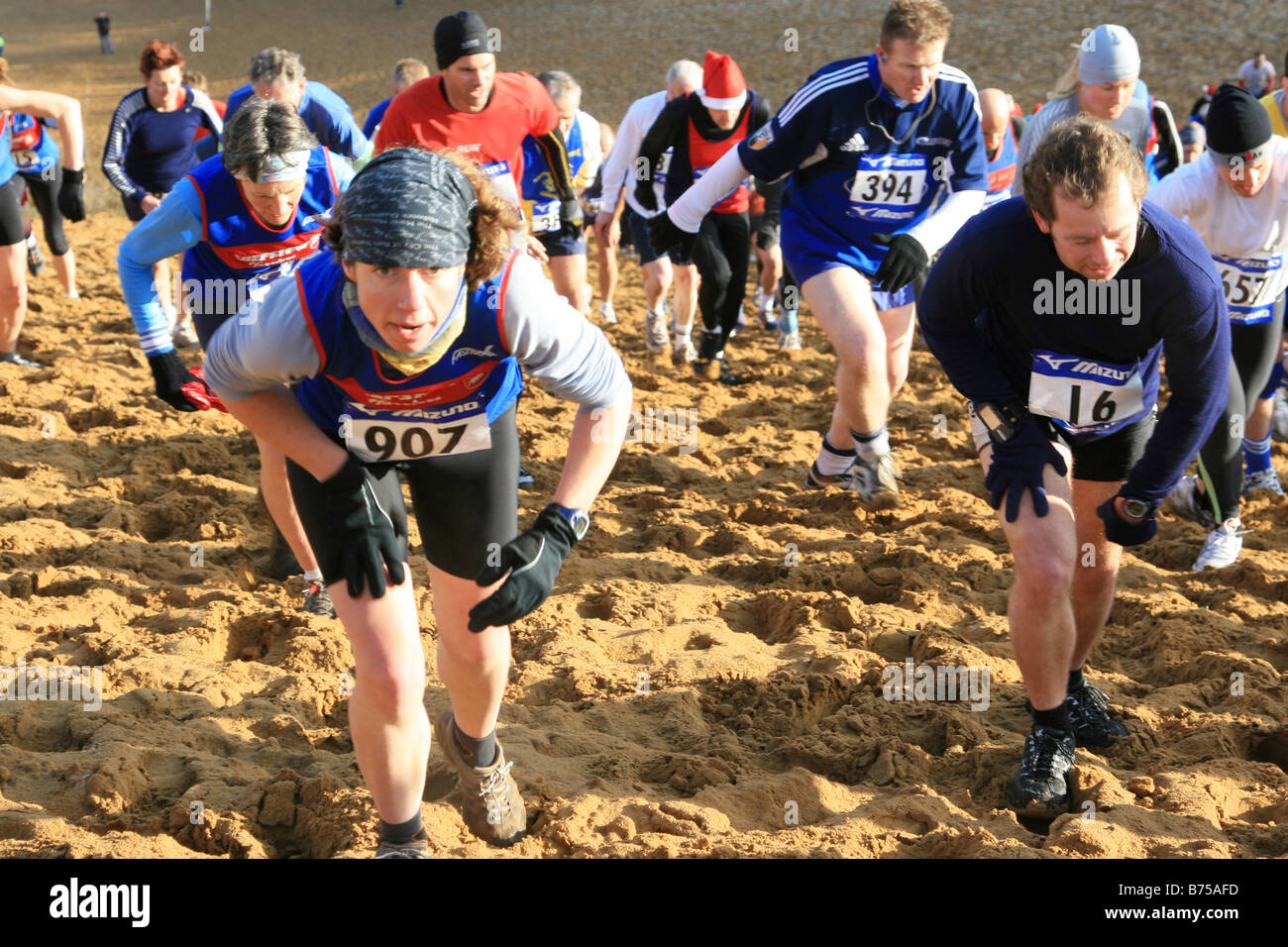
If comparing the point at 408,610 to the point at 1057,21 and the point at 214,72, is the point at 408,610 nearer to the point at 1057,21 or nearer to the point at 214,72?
the point at 1057,21

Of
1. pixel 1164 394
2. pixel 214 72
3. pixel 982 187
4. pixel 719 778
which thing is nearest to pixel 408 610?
pixel 719 778

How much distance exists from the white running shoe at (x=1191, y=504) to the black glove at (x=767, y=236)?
4.23m

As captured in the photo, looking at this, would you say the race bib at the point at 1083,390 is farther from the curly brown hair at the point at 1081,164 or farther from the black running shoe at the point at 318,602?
the black running shoe at the point at 318,602

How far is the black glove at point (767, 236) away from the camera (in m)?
9.48

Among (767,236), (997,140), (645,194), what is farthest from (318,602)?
(997,140)

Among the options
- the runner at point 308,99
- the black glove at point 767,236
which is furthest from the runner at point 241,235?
the black glove at point 767,236

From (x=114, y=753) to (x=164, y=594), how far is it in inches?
56.8

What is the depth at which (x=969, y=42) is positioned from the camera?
86.0 feet

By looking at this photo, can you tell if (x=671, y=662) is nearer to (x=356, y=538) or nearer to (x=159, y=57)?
(x=356, y=538)

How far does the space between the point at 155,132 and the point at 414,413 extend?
22.6 feet

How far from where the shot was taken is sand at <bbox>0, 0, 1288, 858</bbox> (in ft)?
12.0

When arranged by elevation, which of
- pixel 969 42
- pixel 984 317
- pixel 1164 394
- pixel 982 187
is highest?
pixel 969 42

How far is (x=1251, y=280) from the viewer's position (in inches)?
210

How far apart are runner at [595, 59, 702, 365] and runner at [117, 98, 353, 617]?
3.85 meters
